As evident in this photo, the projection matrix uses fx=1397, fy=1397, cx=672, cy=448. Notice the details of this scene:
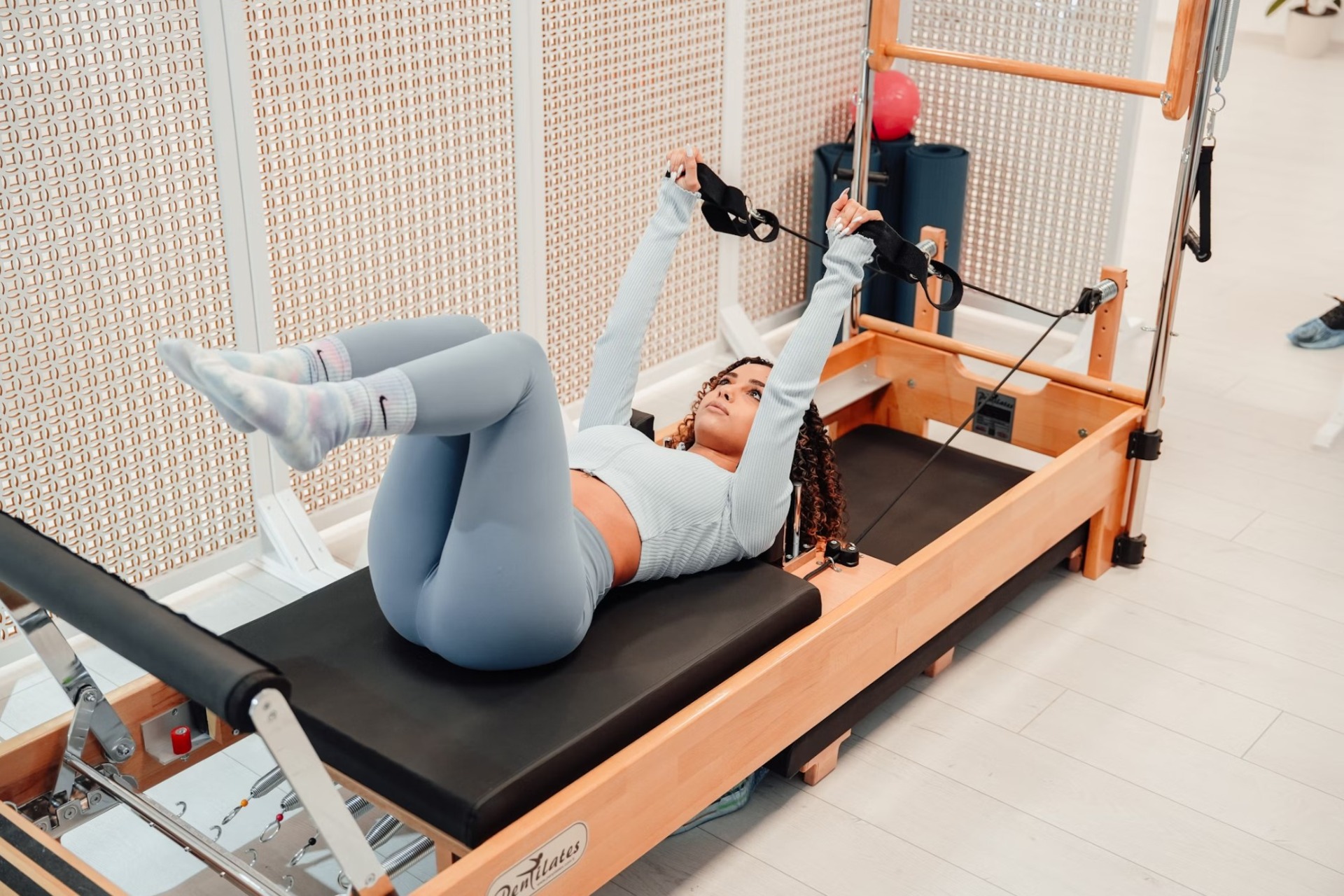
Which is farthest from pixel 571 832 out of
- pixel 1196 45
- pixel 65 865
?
pixel 1196 45

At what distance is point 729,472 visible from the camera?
244 cm

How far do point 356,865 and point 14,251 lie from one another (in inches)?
60.3

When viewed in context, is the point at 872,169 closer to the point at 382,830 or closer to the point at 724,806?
the point at 724,806

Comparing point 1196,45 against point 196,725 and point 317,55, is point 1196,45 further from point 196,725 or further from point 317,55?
point 196,725

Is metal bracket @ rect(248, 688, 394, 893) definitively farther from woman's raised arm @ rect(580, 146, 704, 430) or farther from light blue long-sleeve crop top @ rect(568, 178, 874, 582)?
woman's raised arm @ rect(580, 146, 704, 430)

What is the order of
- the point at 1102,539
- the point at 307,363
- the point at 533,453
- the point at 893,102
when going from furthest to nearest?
the point at 893,102
the point at 1102,539
the point at 533,453
the point at 307,363

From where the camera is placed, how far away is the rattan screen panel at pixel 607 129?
357 cm

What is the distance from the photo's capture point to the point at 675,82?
3904 mm

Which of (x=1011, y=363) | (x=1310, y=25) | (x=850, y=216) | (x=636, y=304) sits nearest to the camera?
(x=850, y=216)

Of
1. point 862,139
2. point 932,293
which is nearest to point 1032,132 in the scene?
point 932,293

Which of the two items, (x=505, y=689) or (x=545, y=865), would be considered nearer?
(x=545, y=865)

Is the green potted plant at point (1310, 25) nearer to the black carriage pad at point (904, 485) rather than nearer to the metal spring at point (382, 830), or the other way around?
the black carriage pad at point (904, 485)

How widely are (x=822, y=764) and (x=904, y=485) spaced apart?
0.82 m

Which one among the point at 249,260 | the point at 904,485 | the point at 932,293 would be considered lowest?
the point at 904,485
